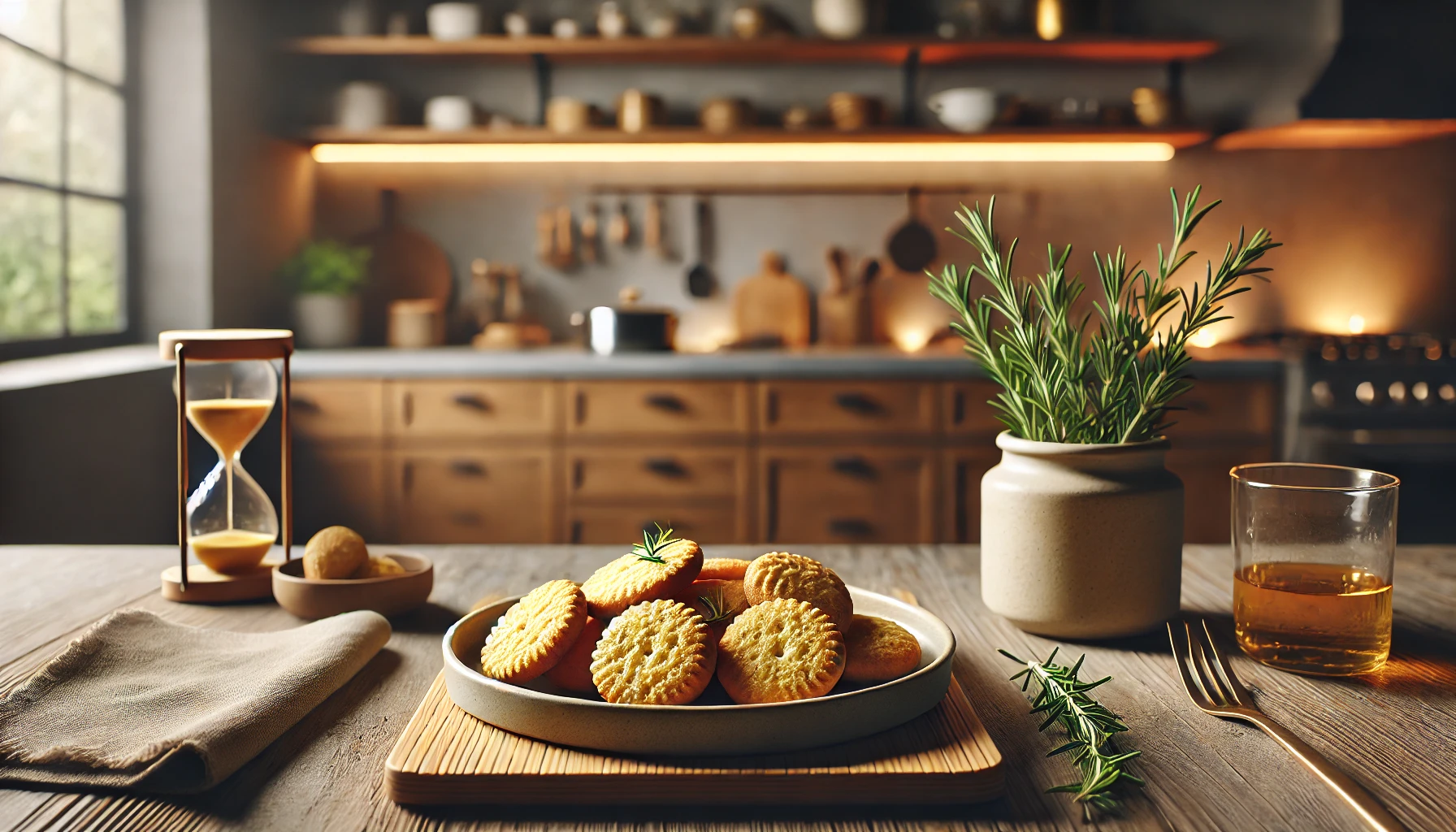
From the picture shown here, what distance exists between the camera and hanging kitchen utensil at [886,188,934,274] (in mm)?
3805

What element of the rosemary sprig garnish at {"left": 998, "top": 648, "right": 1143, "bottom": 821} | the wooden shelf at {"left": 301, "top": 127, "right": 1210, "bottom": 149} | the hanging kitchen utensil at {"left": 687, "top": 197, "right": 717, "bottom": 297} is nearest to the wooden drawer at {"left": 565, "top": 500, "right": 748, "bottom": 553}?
the hanging kitchen utensil at {"left": 687, "top": 197, "right": 717, "bottom": 297}

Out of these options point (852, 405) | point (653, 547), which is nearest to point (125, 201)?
point (852, 405)

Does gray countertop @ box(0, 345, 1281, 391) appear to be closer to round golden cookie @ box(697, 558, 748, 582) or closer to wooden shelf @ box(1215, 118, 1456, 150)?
wooden shelf @ box(1215, 118, 1456, 150)

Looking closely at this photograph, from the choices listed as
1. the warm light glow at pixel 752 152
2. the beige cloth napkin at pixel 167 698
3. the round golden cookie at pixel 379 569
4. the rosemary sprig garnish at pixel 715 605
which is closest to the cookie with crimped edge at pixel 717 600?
the rosemary sprig garnish at pixel 715 605

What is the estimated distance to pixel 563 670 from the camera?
628mm

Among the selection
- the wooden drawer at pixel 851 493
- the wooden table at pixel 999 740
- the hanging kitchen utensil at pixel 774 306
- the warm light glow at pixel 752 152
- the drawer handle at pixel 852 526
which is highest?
the warm light glow at pixel 752 152

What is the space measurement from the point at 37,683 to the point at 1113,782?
0.65 m

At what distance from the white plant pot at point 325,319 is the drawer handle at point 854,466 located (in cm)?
169

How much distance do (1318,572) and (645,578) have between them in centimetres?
48

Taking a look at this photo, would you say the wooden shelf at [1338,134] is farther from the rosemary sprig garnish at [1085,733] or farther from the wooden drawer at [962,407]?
the rosemary sprig garnish at [1085,733]

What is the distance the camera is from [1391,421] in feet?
10.0

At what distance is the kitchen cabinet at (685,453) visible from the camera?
3.11m

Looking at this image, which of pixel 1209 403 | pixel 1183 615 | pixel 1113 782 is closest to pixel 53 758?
pixel 1113 782

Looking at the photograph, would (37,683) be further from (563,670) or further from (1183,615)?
(1183,615)
